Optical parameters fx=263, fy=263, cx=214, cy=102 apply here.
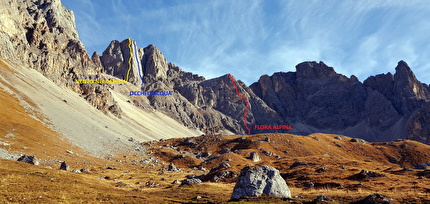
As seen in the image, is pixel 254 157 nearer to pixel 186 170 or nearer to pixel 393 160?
pixel 186 170

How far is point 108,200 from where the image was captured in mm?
24953

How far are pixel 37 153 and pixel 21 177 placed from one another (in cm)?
3034

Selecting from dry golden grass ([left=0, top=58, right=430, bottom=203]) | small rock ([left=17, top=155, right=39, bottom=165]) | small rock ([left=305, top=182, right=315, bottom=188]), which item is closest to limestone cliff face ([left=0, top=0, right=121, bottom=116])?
dry golden grass ([left=0, top=58, right=430, bottom=203])

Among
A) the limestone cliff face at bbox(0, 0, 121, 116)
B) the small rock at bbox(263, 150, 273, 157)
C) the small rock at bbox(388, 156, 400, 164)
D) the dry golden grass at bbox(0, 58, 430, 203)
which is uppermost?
the limestone cliff face at bbox(0, 0, 121, 116)

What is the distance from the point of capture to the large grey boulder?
1170 inches

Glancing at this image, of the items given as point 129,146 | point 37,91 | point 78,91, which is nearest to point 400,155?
point 129,146

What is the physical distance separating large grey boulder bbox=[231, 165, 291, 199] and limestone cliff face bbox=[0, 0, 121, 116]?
460 ft

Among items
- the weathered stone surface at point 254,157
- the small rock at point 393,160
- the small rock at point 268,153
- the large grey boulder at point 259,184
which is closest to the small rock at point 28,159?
the large grey boulder at point 259,184

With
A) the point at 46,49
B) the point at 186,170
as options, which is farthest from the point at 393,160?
the point at 46,49

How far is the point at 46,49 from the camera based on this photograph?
16138 cm

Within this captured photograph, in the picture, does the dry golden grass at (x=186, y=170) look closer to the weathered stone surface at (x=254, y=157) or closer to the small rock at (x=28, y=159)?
the weathered stone surface at (x=254, y=157)

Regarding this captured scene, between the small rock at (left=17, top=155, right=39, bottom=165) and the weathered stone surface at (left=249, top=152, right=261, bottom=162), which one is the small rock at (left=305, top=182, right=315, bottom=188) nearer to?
the weathered stone surface at (left=249, top=152, right=261, bottom=162)

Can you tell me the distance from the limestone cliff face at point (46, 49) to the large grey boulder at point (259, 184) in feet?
460

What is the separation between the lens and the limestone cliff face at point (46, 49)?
140500 millimetres
